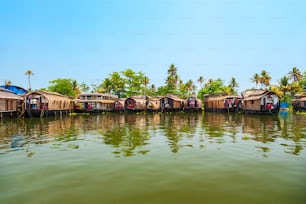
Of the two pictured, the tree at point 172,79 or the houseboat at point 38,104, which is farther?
the tree at point 172,79

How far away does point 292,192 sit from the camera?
4430 millimetres

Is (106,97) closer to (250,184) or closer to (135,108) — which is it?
(135,108)

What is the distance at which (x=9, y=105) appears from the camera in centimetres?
2752

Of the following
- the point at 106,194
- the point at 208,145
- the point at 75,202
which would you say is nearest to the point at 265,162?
the point at 208,145

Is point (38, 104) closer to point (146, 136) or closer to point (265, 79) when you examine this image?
point (146, 136)

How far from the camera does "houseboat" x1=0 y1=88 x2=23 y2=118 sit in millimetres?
26112

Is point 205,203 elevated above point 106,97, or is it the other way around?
point 106,97

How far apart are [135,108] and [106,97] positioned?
10805 mm

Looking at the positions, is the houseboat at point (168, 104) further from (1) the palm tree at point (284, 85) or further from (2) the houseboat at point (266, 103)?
(1) the palm tree at point (284, 85)

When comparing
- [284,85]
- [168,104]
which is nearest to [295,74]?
[284,85]

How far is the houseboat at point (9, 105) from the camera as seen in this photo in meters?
26.1

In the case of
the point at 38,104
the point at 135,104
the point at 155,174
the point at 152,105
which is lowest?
the point at 155,174

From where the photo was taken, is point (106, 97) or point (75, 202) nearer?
point (75, 202)

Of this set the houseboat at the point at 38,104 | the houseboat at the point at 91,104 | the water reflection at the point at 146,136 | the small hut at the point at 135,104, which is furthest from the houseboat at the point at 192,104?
the water reflection at the point at 146,136
